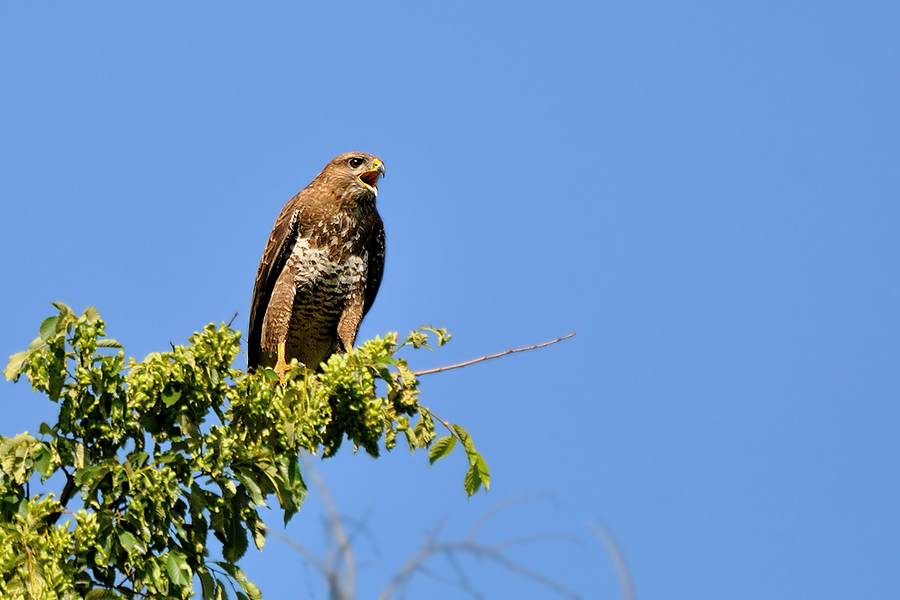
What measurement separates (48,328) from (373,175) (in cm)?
405

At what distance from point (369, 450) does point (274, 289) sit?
110 inches

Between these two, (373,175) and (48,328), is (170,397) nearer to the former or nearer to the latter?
(48,328)

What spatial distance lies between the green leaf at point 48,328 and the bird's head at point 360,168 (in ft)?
12.7

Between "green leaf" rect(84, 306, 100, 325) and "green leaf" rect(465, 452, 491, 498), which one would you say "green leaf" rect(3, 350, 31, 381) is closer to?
"green leaf" rect(84, 306, 100, 325)

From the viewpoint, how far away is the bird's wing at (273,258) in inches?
294

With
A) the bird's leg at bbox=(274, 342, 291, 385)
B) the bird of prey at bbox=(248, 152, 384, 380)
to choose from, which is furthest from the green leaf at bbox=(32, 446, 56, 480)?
the bird of prey at bbox=(248, 152, 384, 380)

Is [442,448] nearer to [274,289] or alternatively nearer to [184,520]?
[184,520]

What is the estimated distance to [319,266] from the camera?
7.44 m

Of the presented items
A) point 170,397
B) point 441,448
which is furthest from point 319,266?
point 170,397

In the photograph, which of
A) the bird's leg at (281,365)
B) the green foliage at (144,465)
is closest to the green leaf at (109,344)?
the green foliage at (144,465)

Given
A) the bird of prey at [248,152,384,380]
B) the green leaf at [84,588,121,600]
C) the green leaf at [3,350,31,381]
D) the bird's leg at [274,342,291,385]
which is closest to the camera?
the green leaf at [84,588,121,600]

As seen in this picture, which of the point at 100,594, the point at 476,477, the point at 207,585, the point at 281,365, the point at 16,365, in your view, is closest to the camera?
the point at 100,594

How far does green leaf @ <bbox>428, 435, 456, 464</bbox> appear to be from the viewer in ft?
15.9

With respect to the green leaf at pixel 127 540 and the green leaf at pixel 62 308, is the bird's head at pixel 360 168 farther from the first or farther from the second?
the green leaf at pixel 127 540
